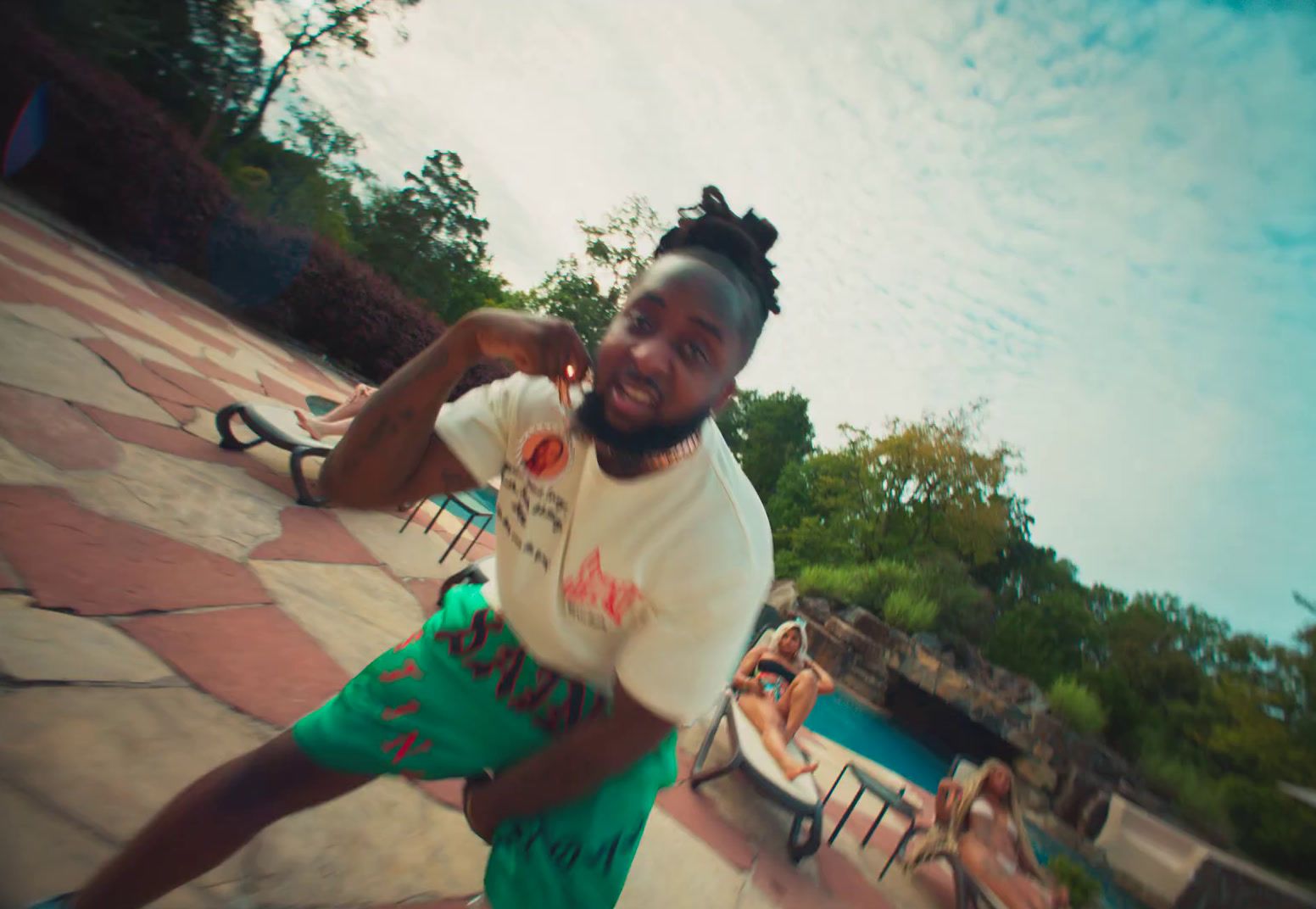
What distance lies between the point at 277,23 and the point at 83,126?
503 inches

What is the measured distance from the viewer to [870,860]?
3.74 meters

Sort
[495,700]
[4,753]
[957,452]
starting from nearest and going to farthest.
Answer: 1. [495,700]
2. [4,753]
3. [957,452]

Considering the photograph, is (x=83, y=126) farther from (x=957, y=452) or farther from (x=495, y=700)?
(x=957, y=452)

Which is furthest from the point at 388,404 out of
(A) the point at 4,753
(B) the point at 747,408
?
(B) the point at 747,408

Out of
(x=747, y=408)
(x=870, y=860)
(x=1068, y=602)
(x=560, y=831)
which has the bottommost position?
(x=870, y=860)

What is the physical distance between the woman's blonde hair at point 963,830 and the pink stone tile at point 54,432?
5.18 m

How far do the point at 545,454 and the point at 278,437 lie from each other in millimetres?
3375

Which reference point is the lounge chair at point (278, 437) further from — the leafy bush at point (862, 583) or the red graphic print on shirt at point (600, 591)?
the leafy bush at point (862, 583)

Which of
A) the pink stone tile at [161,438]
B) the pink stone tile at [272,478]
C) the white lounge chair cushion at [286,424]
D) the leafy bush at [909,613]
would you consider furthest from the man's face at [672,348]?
the leafy bush at [909,613]

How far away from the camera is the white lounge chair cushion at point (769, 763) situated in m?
3.19

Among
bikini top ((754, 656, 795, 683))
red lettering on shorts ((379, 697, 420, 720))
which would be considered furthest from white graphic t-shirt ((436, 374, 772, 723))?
bikini top ((754, 656, 795, 683))

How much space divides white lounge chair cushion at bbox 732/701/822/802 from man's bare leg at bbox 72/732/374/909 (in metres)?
2.77

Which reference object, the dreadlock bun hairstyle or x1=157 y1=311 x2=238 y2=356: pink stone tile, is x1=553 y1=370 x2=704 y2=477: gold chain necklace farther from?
x1=157 y1=311 x2=238 y2=356: pink stone tile

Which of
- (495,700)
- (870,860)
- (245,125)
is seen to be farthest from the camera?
(245,125)
